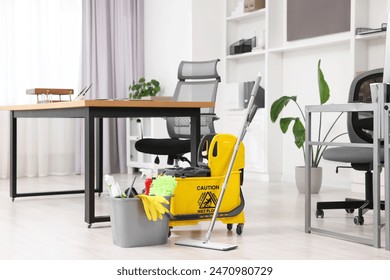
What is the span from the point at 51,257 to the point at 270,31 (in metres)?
4.08

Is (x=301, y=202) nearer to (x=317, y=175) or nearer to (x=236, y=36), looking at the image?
(x=317, y=175)

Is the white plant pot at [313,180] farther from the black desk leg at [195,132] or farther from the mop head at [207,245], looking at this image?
the mop head at [207,245]

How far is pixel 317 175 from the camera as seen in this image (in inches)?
215

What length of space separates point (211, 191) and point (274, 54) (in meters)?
3.37

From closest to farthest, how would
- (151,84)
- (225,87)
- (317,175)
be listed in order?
(317,175), (225,87), (151,84)

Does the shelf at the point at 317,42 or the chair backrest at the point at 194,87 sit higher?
the shelf at the point at 317,42

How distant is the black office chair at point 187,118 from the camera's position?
16.6ft

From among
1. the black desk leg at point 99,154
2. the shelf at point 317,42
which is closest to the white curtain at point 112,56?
the shelf at point 317,42

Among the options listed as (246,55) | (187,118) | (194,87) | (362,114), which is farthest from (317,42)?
(362,114)

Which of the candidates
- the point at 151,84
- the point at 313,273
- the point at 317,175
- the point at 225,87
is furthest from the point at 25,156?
the point at 313,273

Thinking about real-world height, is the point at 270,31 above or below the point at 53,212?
above

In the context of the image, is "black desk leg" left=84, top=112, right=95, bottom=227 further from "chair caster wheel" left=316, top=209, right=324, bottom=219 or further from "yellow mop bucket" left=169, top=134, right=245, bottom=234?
"chair caster wheel" left=316, top=209, right=324, bottom=219

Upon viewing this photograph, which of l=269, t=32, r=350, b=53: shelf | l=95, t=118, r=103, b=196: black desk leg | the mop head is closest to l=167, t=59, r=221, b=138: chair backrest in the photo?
l=95, t=118, r=103, b=196: black desk leg

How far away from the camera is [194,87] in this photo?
17.7 ft
